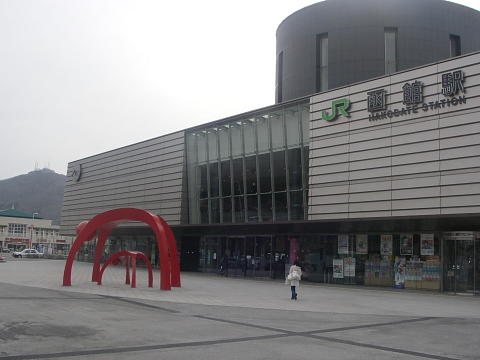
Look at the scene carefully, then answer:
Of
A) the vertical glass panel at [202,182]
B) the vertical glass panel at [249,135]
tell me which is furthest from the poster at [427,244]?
the vertical glass panel at [202,182]

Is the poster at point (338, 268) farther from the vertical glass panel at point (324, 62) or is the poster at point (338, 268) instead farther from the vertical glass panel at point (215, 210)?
Result: the vertical glass panel at point (324, 62)

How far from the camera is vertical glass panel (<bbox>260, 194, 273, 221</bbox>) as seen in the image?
103ft

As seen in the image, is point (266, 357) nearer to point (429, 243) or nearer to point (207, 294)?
point (207, 294)

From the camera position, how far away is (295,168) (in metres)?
29.7

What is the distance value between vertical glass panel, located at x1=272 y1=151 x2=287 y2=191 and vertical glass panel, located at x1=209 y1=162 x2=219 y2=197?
5.76 metres

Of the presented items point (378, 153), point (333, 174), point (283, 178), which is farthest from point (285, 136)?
point (378, 153)

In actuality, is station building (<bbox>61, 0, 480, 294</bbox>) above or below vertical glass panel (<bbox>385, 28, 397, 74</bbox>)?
below

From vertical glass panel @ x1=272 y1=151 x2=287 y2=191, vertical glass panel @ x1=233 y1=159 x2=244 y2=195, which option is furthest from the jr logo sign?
vertical glass panel @ x1=233 y1=159 x2=244 y2=195

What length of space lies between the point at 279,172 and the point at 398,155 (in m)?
8.21

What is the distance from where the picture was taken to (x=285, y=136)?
99.7ft

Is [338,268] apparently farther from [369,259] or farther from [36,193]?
[36,193]

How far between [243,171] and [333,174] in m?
7.70

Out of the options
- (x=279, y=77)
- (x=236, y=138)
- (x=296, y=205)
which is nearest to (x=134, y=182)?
(x=236, y=138)

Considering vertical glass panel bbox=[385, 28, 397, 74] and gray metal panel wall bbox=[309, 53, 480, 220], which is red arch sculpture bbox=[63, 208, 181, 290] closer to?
gray metal panel wall bbox=[309, 53, 480, 220]
